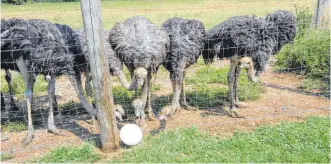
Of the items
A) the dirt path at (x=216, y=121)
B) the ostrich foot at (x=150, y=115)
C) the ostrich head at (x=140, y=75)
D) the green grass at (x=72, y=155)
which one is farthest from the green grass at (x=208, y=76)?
the green grass at (x=72, y=155)

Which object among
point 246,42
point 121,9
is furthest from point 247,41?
point 121,9

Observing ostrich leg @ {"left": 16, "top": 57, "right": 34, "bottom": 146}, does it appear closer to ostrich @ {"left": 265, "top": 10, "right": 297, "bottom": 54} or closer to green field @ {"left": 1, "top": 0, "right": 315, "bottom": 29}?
green field @ {"left": 1, "top": 0, "right": 315, "bottom": 29}

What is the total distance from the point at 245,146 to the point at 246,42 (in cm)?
140

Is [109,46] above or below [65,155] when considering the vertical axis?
above

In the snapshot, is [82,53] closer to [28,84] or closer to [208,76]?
[28,84]

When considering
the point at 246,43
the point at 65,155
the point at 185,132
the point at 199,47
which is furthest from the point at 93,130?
the point at 246,43

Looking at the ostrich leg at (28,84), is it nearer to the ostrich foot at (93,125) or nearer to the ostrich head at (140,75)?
the ostrich foot at (93,125)

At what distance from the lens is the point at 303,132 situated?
4.21 metres

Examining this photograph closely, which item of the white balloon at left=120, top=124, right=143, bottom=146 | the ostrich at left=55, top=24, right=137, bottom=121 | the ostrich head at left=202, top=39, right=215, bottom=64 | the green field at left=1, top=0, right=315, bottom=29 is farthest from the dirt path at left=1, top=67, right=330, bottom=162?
the green field at left=1, top=0, right=315, bottom=29

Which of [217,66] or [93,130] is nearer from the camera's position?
[93,130]

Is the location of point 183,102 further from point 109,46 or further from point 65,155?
point 65,155

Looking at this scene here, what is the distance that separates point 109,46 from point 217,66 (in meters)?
3.48

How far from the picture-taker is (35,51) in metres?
4.22

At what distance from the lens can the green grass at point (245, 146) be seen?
3.75m
